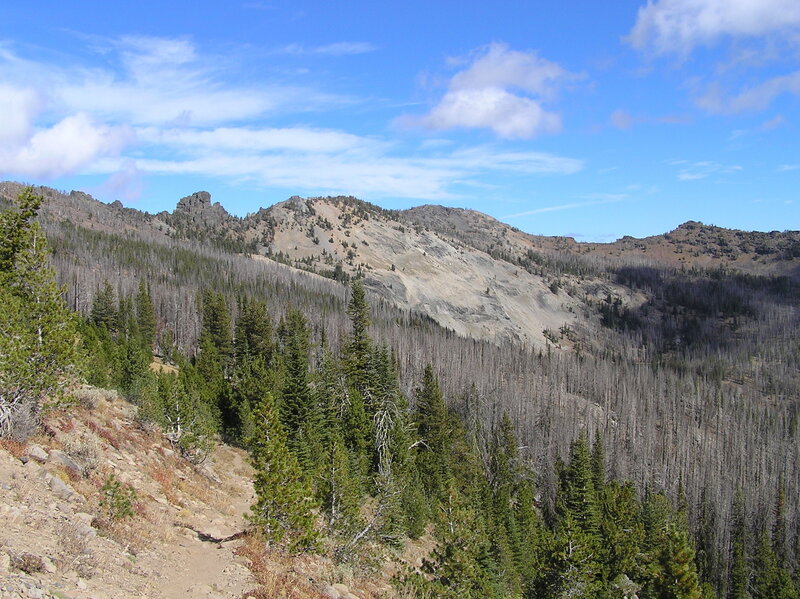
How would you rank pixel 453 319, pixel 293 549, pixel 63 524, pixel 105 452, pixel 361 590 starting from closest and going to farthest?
1. pixel 63 524
2. pixel 293 549
3. pixel 361 590
4. pixel 105 452
5. pixel 453 319

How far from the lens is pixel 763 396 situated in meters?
176

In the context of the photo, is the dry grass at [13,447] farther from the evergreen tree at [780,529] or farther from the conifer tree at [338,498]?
the evergreen tree at [780,529]

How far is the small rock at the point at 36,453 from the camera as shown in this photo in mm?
17031

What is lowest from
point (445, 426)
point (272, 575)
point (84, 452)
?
point (445, 426)

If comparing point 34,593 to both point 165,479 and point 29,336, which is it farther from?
point 165,479

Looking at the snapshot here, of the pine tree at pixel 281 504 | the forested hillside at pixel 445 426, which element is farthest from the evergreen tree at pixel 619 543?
the pine tree at pixel 281 504

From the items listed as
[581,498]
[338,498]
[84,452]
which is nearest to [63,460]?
[84,452]

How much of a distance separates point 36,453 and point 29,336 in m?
3.68

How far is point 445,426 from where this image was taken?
53.6 m

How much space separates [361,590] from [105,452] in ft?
36.4

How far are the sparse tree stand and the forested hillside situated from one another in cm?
703

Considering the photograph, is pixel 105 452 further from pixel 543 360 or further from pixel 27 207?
pixel 543 360

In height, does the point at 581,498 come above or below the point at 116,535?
below

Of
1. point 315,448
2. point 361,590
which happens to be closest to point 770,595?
point 315,448
